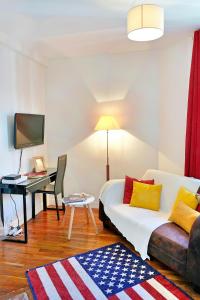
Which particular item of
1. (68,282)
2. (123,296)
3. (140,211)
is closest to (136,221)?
(140,211)

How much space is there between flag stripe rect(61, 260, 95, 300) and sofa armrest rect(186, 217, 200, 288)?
0.83 m

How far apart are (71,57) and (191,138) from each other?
2342mm

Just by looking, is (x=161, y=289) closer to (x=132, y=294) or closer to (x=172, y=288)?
(x=172, y=288)

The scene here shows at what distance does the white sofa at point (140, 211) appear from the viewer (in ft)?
8.26

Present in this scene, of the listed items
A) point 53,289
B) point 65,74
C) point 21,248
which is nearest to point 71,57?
point 65,74

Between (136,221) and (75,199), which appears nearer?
(136,221)

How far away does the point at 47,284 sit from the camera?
2119 millimetres

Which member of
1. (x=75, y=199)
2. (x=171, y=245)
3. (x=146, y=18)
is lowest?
(x=171, y=245)

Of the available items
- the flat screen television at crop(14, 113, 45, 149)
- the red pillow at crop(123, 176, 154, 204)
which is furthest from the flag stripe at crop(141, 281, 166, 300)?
the flat screen television at crop(14, 113, 45, 149)

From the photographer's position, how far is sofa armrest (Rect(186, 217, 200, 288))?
6.47ft

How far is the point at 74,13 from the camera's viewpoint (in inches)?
97.1

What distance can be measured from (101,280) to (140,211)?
0.95 meters

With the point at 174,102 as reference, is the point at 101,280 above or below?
below

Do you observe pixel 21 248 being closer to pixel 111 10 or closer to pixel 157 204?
pixel 157 204
